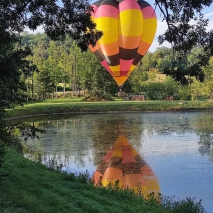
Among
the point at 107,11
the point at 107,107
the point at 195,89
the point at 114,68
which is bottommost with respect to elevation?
the point at 107,107

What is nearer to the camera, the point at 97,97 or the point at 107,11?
the point at 107,11

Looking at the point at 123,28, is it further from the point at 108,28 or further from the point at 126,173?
the point at 126,173

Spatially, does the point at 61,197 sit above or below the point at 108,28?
below

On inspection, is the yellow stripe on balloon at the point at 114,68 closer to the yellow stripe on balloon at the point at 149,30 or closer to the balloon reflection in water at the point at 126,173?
the yellow stripe on balloon at the point at 149,30

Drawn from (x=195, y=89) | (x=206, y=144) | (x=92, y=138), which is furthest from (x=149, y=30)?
(x=195, y=89)

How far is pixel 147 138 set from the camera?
1766cm

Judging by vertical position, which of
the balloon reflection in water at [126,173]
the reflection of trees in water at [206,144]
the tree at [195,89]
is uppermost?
the tree at [195,89]

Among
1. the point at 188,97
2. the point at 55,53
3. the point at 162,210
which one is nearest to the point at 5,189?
the point at 162,210

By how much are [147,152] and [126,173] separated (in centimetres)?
338

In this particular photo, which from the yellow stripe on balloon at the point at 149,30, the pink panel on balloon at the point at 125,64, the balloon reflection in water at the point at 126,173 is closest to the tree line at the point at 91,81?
the pink panel on balloon at the point at 125,64

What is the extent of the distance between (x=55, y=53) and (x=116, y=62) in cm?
3417

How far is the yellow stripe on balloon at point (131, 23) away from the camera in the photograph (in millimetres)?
19547

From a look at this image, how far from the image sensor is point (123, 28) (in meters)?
19.8

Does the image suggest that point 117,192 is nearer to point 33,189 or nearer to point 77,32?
point 33,189
